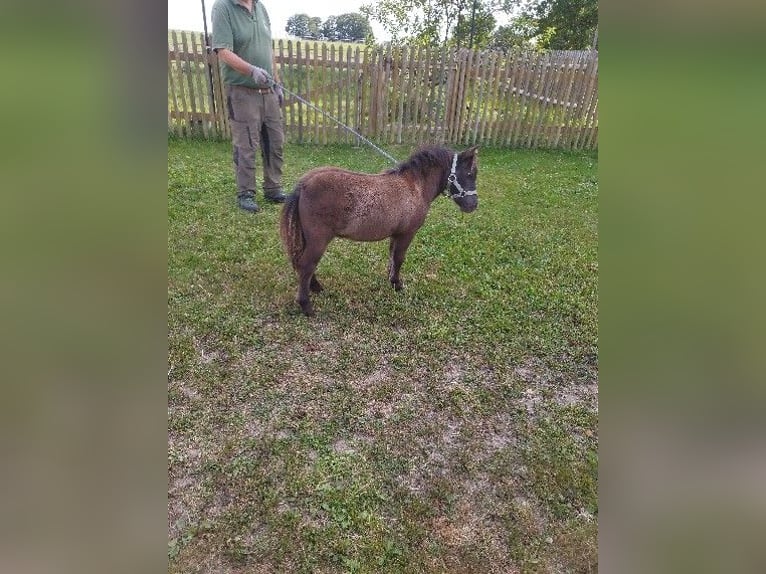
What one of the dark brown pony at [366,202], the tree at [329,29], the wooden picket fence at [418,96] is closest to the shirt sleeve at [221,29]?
the dark brown pony at [366,202]

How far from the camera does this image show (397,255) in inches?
165

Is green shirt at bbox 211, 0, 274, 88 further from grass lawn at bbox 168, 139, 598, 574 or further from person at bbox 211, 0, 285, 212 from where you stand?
grass lawn at bbox 168, 139, 598, 574

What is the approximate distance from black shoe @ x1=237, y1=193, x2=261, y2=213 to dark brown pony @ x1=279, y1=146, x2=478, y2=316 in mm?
2085

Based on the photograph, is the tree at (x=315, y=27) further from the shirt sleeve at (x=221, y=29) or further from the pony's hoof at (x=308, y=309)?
the pony's hoof at (x=308, y=309)

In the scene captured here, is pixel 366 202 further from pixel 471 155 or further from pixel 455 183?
pixel 471 155

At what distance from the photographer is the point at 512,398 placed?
3209 mm

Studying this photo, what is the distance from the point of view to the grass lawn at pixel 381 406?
2207mm

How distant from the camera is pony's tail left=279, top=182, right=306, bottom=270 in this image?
3.61 meters

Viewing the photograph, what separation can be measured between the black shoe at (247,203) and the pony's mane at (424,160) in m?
2.47

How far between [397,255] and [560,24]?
42.8 ft

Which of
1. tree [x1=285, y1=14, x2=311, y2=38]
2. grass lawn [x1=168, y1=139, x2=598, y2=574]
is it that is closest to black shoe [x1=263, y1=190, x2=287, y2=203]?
grass lawn [x1=168, y1=139, x2=598, y2=574]
